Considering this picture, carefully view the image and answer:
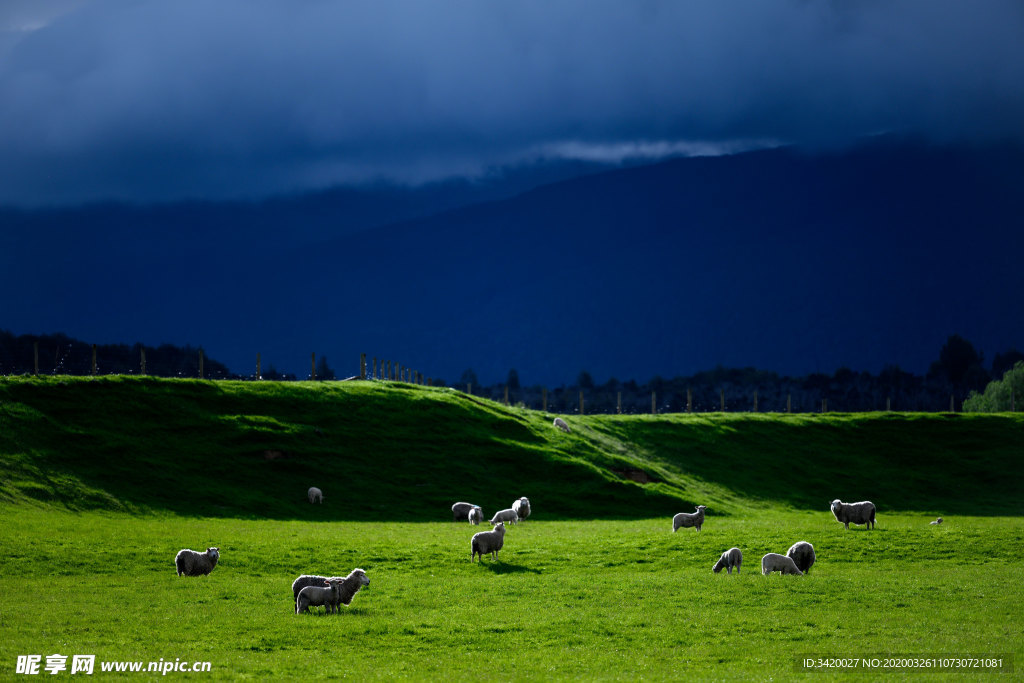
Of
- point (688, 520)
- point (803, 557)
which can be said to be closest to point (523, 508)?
point (688, 520)

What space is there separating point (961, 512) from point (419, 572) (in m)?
54.9

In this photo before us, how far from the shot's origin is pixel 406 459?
66688mm

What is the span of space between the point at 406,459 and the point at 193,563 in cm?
3284

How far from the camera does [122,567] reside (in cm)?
3528

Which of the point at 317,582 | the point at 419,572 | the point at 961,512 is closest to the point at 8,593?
the point at 317,582

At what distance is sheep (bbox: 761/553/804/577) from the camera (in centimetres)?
3275

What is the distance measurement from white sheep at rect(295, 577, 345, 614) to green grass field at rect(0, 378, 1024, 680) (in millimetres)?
885

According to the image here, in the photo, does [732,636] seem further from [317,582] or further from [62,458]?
[62,458]

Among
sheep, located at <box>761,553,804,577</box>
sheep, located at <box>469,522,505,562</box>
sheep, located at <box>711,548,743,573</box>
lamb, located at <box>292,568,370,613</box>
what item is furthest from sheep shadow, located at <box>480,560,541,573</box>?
sheep, located at <box>761,553,804,577</box>

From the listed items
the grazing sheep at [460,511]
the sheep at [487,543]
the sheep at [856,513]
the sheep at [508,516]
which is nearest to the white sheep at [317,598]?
the sheep at [487,543]

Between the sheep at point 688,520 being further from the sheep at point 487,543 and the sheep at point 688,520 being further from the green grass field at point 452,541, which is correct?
the sheep at point 487,543

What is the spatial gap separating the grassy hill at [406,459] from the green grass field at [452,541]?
25 cm

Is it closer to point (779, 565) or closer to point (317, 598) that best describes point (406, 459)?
point (779, 565)

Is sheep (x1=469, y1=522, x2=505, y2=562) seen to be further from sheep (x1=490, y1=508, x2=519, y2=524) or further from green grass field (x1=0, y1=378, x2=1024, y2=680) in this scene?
sheep (x1=490, y1=508, x2=519, y2=524)
